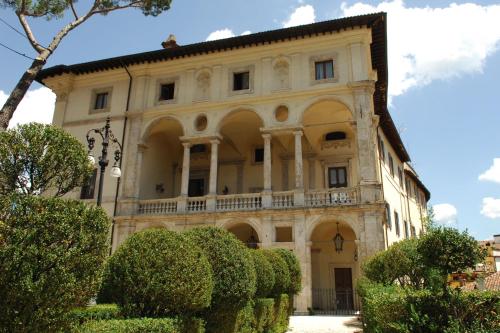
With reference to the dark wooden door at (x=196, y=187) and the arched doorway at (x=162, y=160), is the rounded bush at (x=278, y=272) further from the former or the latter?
the dark wooden door at (x=196, y=187)

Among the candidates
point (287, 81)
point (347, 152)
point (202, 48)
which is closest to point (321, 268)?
point (347, 152)

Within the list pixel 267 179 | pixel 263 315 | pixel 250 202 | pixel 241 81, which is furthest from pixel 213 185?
pixel 263 315

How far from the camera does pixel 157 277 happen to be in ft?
22.0

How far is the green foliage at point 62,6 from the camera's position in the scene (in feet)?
44.0

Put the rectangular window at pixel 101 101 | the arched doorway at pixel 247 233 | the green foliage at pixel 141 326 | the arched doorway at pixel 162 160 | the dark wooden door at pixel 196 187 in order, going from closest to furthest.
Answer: the green foliage at pixel 141 326
the arched doorway at pixel 247 233
the arched doorway at pixel 162 160
the rectangular window at pixel 101 101
the dark wooden door at pixel 196 187

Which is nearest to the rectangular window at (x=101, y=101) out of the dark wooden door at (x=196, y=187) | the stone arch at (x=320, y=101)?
the dark wooden door at (x=196, y=187)

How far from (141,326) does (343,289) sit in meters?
17.7

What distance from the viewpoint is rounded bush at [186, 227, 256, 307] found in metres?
8.01

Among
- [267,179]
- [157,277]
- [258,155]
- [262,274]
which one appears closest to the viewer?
[157,277]

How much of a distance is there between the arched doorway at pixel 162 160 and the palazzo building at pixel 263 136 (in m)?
0.08

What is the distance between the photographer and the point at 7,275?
446cm

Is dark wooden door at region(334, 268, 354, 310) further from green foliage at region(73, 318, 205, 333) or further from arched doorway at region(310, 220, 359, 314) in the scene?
green foliage at region(73, 318, 205, 333)

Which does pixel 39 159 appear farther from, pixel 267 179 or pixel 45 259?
pixel 267 179

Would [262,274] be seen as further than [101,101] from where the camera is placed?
No
